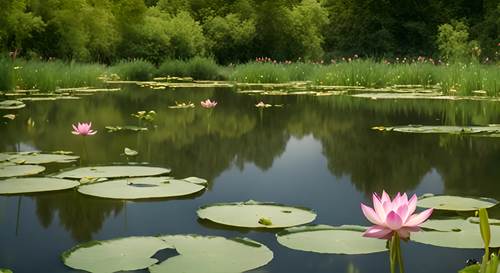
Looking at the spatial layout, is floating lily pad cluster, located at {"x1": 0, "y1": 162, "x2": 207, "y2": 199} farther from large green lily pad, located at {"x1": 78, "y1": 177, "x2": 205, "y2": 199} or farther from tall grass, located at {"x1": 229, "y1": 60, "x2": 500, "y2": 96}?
tall grass, located at {"x1": 229, "y1": 60, "x2": 500, "y2": 96}

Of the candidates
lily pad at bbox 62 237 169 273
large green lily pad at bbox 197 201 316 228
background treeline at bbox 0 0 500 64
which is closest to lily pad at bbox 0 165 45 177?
large green lily pad at bbox 197 201 316 228

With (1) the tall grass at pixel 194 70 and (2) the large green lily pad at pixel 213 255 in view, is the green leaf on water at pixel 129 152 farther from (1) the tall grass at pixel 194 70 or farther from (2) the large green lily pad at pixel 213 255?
(1) the tall grass at pixel 194 70

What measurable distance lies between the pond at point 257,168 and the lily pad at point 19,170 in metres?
0.11

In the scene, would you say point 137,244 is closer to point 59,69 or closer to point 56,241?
point 56,241

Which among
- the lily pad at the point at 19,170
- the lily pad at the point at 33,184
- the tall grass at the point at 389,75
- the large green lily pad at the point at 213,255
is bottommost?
the large green lily pad at the point at 213,255

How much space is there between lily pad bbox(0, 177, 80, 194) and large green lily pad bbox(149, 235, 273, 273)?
41.9 inches

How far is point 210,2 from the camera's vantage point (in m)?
30.4

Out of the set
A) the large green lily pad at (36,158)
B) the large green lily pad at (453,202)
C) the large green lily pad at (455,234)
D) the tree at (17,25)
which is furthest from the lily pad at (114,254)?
the tree at (17,25)

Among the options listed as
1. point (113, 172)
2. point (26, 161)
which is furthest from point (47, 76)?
point (113, 172)

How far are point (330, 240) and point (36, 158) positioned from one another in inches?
93.9

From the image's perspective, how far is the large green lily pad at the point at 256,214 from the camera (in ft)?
8.30

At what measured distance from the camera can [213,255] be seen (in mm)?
2100

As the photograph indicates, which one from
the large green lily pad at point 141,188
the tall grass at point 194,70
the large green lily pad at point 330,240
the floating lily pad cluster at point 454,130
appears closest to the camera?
the large green lily pad at point 330,240

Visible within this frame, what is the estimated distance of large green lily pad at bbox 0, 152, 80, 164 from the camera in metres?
3.89
